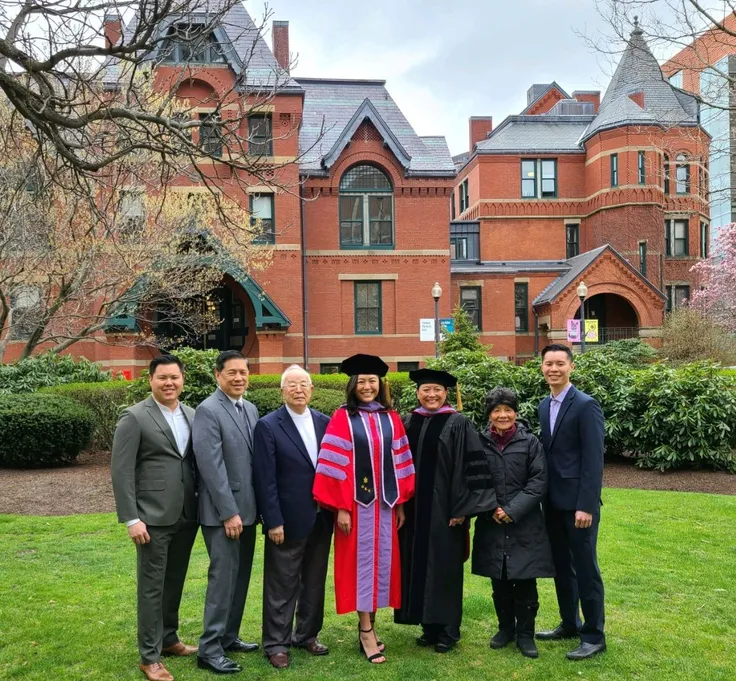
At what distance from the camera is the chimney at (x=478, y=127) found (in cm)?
4650

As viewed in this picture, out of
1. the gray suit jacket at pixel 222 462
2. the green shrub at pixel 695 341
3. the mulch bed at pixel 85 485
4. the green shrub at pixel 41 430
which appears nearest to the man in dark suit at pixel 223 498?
the gray suit jacket at pixel 222 462

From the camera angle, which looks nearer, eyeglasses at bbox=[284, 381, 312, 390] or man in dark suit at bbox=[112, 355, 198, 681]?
man in dark suit at bbox=[112, 355, 198, 681]

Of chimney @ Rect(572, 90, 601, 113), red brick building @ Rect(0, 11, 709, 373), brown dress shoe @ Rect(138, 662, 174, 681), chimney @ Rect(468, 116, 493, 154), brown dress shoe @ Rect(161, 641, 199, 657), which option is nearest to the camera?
brown dress shoe @ Rect(138, 662, 174, 681)

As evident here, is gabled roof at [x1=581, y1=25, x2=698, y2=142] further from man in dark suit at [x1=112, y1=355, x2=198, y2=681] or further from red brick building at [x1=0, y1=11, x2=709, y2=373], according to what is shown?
man in dark suit at [x1=112, y1=355, x2=198, y2=681]

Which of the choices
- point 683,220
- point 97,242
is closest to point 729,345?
point 683,220

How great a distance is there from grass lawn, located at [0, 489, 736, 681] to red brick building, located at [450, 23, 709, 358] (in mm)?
24717

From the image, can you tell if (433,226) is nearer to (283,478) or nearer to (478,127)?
(478,127)

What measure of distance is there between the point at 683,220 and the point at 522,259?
884 cm

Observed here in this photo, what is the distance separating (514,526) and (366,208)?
23.6m

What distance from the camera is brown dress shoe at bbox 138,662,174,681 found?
4.70 m

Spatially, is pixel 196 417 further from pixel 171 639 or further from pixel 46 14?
pixel 46 14

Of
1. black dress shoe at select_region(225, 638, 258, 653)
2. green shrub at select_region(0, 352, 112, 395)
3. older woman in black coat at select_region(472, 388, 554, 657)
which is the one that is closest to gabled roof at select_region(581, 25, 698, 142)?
green shrub at select_region(0, 352, 112, 395)

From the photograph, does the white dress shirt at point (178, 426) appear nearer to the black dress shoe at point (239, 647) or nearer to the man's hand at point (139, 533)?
the man's hand at point (139, 533)

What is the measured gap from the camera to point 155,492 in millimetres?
4746
